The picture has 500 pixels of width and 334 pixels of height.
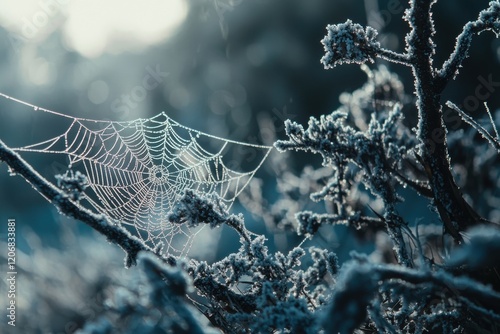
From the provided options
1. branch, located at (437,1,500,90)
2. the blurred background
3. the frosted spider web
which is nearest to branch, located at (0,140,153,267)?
the frosted spider web

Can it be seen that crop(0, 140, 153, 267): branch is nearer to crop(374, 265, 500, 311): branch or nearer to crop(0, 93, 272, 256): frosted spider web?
crop(0, 93, 272, 256): frosted spider web

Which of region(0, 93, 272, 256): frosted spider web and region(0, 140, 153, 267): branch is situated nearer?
region(0, 140, 153, 267): branch

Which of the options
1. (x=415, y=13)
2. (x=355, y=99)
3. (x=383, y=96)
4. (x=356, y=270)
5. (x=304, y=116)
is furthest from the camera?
(x=304, y=116)

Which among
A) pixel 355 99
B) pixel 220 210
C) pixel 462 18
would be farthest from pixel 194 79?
pixel 220 210

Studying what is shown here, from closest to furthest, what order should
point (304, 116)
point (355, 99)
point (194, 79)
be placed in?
point (355, 99) → point (304, 116) → point (194, 79)

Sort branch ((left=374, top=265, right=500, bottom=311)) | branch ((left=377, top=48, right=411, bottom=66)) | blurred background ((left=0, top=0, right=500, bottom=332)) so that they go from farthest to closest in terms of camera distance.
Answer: blurred background ((left=0, top=0, right=500, bottom=332)) < branch ((left=377, top=48, right=411, bottom=66)) < branch ((left=374, top=265, right=500, bottom=311))

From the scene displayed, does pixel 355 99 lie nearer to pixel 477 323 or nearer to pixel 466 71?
pixel 477 323
